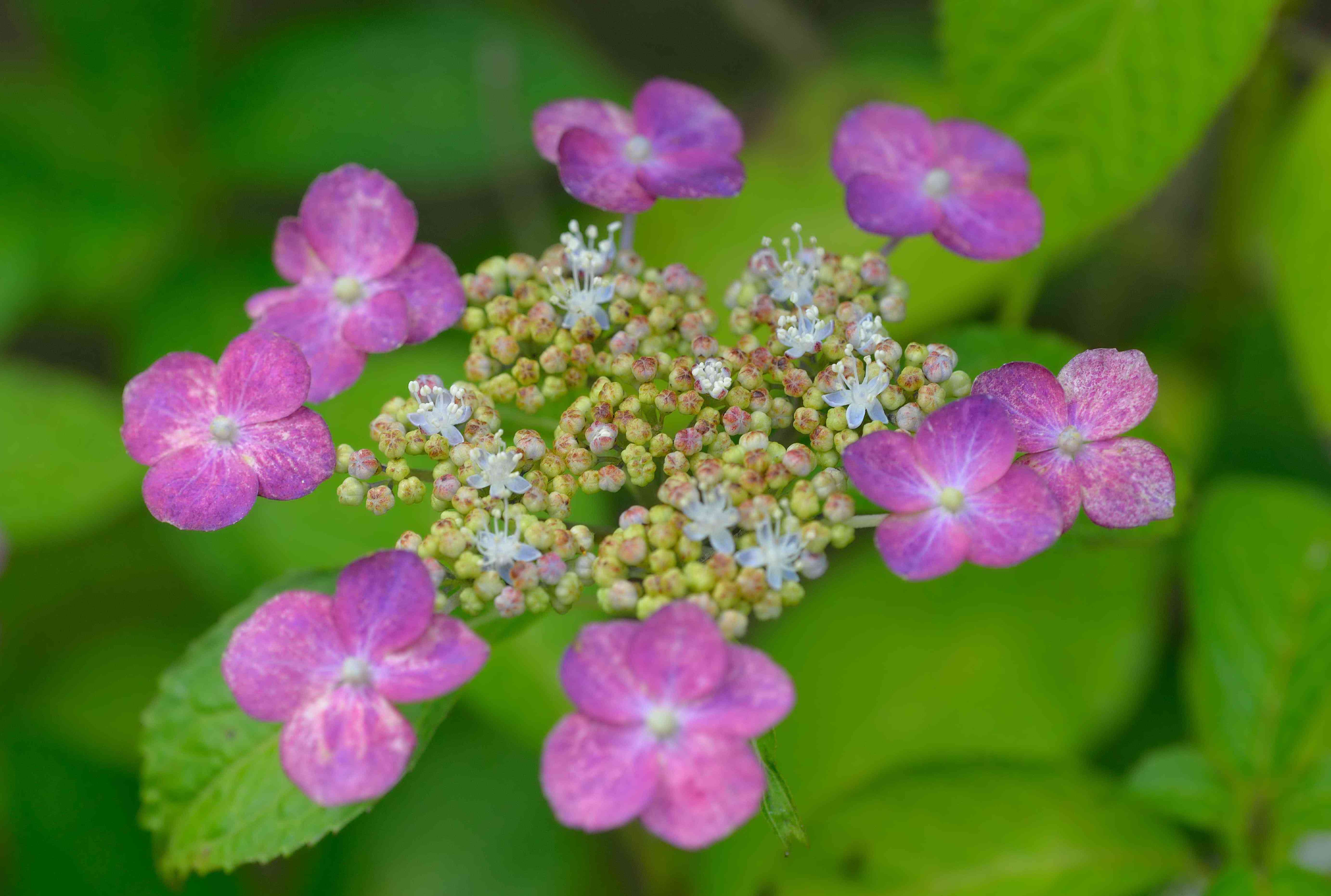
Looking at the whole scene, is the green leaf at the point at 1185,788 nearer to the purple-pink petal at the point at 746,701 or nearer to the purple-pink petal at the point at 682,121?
the purple-pink petal at the point at 746,701

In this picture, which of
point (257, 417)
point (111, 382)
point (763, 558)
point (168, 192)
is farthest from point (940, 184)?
point (111, 382)

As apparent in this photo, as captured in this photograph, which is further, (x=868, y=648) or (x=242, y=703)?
(x=868, y=648)

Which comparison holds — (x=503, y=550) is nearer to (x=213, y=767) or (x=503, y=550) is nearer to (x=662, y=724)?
(x=662, y=724)

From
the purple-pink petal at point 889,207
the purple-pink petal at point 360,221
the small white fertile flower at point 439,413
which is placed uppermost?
the purple-pink petal at point 889,207

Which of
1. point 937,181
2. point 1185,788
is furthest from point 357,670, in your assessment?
point 1185,788

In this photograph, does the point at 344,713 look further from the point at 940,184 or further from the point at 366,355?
the point at 940,184

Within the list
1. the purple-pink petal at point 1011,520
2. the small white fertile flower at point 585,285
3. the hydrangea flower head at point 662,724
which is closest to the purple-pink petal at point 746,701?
the hydrangea flower head at point 662,724
